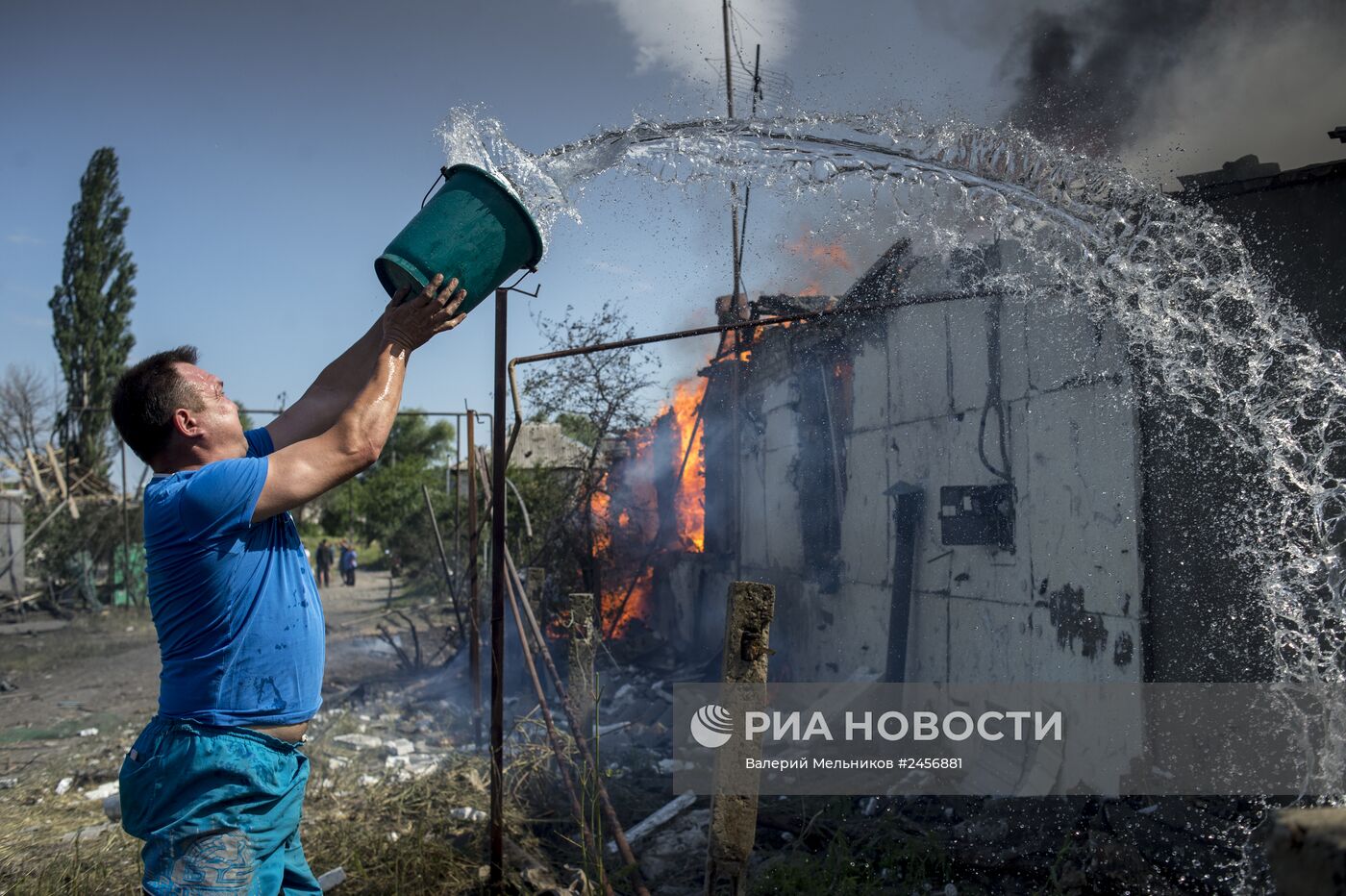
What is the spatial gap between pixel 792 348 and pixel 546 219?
621 cm

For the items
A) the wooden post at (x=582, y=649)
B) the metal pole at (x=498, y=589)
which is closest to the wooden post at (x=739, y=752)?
the metal pole at (x=498, y=589)

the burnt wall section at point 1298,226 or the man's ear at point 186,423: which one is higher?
the burnt wall section at point 1298,226

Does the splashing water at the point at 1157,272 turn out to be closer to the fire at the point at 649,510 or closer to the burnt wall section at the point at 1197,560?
the burnt wall section at the point at 1197,560

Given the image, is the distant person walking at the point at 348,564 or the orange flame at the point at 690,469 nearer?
the orange flame at the point at 690,469

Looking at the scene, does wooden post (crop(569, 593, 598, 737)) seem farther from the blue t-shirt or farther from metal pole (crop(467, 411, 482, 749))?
the blue t-shirt

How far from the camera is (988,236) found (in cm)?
594

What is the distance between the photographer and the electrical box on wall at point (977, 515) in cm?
593

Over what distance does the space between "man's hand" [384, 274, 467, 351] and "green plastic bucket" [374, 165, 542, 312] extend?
6 cm

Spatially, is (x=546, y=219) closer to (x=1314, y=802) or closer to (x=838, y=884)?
(x=838, y=884)

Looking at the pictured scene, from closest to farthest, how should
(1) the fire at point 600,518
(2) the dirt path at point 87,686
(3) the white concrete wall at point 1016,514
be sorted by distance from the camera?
1. (3) the white concrete wall at point 1016,514
2. (2) the dirt path at point 87,686
3. (1) the fire at point 600,518

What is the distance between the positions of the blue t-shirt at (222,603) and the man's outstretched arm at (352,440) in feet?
0.16

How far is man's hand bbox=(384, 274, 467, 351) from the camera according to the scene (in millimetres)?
2443

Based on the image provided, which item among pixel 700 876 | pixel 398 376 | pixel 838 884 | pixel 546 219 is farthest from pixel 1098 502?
pixel 398 376

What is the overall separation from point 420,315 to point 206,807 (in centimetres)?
142
